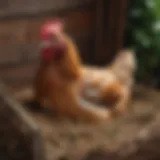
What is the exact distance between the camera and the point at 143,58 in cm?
191

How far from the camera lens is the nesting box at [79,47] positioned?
1352 mm

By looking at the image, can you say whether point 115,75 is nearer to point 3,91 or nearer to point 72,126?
→ point 72,126

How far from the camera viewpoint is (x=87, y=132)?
1.44 metres

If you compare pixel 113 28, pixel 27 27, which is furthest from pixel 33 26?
pixel 113 28

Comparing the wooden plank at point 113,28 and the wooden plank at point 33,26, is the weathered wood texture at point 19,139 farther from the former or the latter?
the wooden plank at point 113,28

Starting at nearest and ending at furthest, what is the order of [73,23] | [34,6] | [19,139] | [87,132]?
[19,139], [87,132], [34,6], [73,23]

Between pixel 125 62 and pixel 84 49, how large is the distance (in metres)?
0.32

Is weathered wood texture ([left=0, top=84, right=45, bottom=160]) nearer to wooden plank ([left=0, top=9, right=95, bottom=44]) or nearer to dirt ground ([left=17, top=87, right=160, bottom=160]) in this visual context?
dirt ground ([left=17, top=87, right=160, bottom=160])

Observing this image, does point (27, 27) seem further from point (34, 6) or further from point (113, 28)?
point (113, 28)

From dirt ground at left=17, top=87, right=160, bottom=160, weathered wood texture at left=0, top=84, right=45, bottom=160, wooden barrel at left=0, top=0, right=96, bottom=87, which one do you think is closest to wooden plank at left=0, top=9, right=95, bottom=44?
wooden barrel at left=0, top=0, right=96, bottom=87

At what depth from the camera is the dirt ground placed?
1.32 meters

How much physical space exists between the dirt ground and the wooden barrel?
0.28 metres

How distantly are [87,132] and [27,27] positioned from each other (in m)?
0.52

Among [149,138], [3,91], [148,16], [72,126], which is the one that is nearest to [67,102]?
[72,126]
